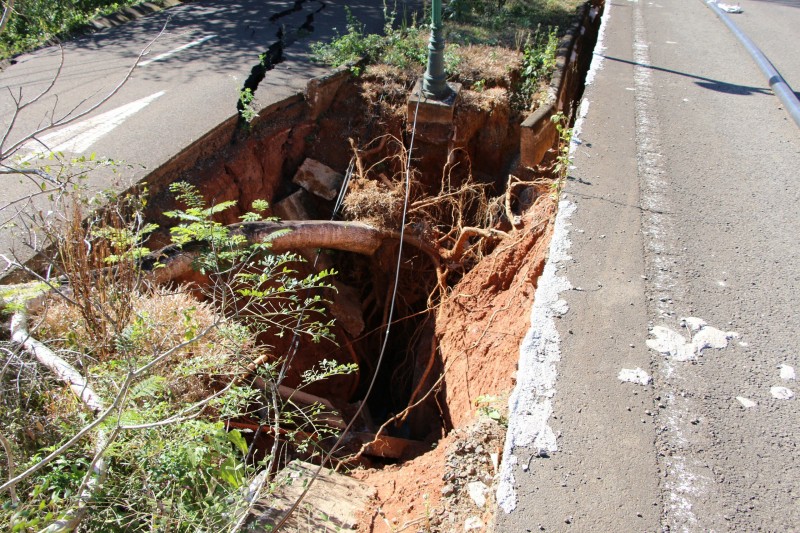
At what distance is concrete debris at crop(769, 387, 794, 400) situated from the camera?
2.36 meters

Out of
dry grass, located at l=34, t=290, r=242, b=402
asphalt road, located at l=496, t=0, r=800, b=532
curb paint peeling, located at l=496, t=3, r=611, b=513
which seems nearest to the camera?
asphalt road, located at l=496, t=0, r=800, b=532

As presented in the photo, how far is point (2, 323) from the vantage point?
3.37 meters

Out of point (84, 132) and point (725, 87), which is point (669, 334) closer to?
point (725, 87)

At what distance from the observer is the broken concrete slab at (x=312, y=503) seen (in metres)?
2.78

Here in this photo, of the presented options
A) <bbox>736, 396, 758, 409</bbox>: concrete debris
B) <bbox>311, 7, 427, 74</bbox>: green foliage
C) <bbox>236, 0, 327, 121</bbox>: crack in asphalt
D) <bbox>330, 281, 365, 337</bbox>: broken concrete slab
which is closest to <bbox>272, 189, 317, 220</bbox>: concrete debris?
<bbox>330, 281, 365, 337</bbox>: broken concrete slab

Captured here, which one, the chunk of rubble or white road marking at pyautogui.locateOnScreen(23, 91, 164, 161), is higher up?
white road marking at pyautogui.locateOnScreen(23, 91, 164, 161)

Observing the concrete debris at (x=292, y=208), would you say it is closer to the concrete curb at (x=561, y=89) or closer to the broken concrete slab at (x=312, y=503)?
the concrete curb at (x=561, y=89)

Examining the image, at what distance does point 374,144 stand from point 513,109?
58.3 inches

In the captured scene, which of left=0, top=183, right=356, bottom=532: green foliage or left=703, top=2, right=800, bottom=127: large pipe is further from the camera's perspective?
left=703, top=2, right=800, bottom=127: large pipe

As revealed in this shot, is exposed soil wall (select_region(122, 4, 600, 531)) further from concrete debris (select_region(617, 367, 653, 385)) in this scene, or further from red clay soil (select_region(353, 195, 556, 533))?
concrete debris (select_region(617, 367, 653, 385))

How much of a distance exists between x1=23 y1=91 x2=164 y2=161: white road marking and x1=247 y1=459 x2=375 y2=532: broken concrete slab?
141 inches

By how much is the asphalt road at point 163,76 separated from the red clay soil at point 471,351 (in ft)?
8.96

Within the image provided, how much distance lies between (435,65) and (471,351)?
2.79 m

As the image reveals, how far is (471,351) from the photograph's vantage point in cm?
441
